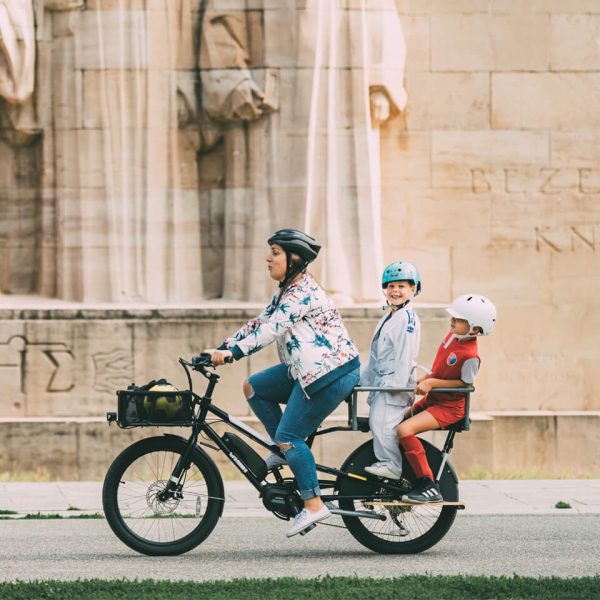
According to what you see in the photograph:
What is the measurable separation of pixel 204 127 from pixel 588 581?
7.63 meters

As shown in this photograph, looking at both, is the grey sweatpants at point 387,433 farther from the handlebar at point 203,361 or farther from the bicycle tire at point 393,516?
the handlebar at point 203,361

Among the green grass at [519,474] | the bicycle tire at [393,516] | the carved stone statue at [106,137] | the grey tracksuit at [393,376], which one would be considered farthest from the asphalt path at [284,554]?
the carved stone statue at [106,137]

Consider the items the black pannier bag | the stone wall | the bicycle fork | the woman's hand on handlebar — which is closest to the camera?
the woman's hand on handlebar

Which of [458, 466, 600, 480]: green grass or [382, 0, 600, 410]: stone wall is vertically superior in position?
[382, 0, 600, 410]: stone wall

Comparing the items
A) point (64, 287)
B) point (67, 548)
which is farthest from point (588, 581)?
point (64, 287)

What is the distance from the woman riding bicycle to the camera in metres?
8.79

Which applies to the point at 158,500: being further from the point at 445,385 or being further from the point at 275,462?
the point at 445,385

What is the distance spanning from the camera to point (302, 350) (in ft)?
29.0

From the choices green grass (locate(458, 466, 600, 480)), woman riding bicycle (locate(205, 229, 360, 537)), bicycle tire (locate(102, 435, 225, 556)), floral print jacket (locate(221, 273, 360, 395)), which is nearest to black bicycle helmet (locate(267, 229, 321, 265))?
woman riding bicycle (locate(205, 229, 360, 537))

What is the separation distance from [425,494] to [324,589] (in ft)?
4.49

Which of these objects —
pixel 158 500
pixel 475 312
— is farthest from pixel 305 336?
pixel 158 500

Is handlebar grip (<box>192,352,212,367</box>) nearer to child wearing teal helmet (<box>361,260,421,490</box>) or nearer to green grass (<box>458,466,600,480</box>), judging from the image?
child wearing teal helmet (<box>361,260,421,490</box>)

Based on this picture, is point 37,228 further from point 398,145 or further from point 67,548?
point 67,548

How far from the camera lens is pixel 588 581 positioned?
7.93 meters
